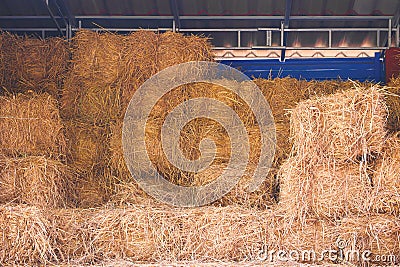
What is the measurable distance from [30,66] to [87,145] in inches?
30.1

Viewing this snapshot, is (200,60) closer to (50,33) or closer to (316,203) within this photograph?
(316,203)

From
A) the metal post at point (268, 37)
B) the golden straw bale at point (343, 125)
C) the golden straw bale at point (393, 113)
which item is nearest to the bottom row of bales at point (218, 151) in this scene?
the golden straw bale at point (343, 125)

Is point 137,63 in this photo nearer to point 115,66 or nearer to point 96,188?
point 115,66

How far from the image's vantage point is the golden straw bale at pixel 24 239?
306 centimetres

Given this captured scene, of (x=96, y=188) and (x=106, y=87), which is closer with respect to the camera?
(x=96, y=188)

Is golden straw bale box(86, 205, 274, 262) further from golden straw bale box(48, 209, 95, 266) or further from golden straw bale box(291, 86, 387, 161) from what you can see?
golden straw bale box(291, 86, 387, 161)

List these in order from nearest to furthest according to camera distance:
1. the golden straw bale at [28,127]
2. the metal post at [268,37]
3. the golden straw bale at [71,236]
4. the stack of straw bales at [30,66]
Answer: the golden straw bale at [71,236] < the golden straw bale at [28,127] < the stack of straw bales at [30,66] < the metal post at [268,37]

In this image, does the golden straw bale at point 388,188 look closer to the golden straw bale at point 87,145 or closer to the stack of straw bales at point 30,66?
the golden straw bale at point 87,145

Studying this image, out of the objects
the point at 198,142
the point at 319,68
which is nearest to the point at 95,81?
the point at 198,142

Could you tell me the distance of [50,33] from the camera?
5.01m

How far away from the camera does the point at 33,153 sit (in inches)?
145

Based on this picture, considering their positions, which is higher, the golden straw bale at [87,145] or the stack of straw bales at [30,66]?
the stack of straw bales at [30,66]

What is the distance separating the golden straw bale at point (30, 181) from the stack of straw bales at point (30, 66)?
29.4 inches

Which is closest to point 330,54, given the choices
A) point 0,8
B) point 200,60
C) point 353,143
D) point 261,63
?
point 261,63
